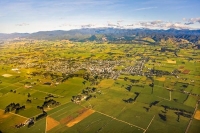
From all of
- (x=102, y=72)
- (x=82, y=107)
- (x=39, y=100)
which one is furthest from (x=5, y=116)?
(x=102, y=72)

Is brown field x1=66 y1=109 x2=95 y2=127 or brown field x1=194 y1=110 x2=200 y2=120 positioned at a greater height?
brown field x1=66 y1=109 x2=95 y2=127

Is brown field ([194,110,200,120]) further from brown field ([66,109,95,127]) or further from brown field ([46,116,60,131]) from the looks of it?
brown field ([46,116,60,131])

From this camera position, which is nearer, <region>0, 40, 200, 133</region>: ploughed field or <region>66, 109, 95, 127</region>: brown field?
<region>0, 40, 200, 133</region>: ploughed field

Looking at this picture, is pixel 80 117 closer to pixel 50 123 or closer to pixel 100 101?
pixel 50 123

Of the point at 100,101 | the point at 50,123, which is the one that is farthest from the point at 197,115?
the point at 50,123

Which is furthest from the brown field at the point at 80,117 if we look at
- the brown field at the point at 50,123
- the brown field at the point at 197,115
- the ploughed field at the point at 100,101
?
the brown field at the point at 197,115

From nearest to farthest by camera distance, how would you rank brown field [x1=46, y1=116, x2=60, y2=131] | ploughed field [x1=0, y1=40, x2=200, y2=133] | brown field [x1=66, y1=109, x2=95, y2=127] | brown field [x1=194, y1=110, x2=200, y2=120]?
brown field [x1=46, y1=116, x2=60, y2=131] < ploughed field [x1=0, y1=40, x2=200, y2=133] < brown field [x1=66, y1=109, x2=95, y2=127] < brown field [x1=194, y1=110, x2=200, y2=120]

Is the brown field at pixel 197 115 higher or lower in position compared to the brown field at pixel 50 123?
lower

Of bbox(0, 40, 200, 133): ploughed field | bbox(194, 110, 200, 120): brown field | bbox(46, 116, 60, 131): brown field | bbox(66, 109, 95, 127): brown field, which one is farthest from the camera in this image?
bbox(194, 110, 200, 120): brown field

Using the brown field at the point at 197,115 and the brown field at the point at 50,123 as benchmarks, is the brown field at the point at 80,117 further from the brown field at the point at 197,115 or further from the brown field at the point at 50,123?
the brown field at the point at 197,115

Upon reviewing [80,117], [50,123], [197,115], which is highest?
[50,123]

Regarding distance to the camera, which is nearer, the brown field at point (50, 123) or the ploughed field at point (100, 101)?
the brown field at point (50, 123)

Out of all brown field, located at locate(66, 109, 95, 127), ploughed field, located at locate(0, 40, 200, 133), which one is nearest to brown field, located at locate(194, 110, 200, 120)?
ploughed field, located at locate(0, 40, 200, 133)

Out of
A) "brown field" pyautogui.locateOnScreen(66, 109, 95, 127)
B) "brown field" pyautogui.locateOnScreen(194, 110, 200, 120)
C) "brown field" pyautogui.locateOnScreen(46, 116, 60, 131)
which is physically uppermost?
"brown field" pyautogui.locateOnScreen(46, 116, 60, 131)
